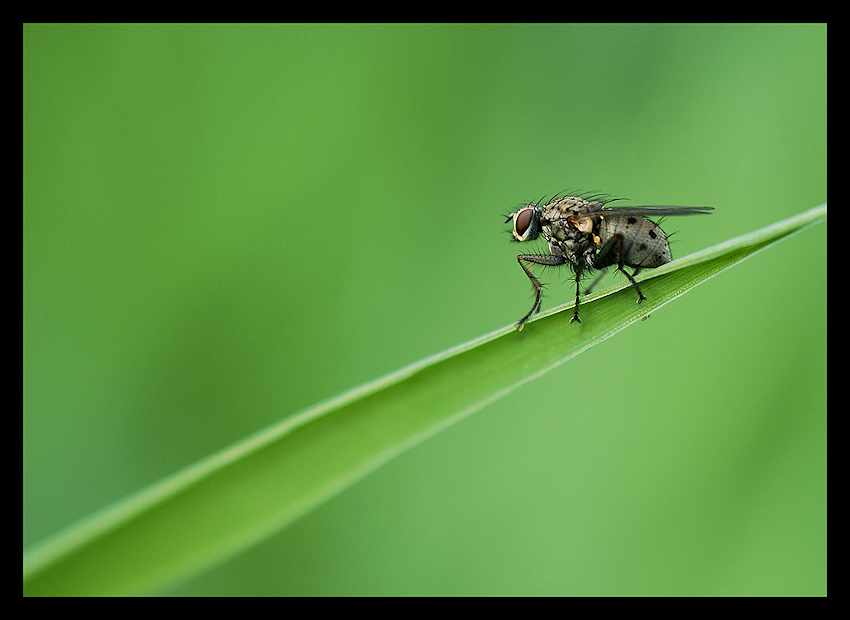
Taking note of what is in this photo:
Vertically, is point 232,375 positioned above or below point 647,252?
below

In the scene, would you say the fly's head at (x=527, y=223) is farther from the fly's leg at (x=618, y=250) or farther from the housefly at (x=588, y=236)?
the fly's leg at (x=618, y=250)

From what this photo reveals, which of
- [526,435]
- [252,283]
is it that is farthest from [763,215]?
[252,283]

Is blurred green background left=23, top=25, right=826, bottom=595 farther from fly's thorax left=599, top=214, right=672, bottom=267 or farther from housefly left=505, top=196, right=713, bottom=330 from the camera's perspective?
fly's thorax left=599, top=214, right=672, bottom=267

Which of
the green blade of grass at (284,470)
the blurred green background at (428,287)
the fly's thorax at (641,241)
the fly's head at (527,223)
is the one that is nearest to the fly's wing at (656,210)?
the fly's thorax at (641,241)

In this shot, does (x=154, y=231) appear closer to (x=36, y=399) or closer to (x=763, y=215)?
(x=36, y=399)

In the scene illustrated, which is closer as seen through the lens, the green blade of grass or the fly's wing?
the green blade of grass

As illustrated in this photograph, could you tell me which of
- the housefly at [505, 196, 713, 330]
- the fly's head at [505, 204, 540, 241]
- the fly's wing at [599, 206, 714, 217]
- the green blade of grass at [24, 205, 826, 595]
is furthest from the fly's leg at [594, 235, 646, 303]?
the green blade of grass at [24, 205, 826, 595]
